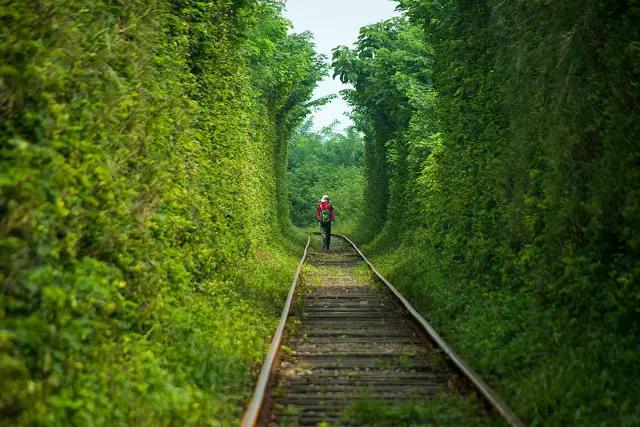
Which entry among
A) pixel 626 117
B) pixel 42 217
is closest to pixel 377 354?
pixel 626 117

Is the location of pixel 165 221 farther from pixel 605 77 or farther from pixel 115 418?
pixel 605 77

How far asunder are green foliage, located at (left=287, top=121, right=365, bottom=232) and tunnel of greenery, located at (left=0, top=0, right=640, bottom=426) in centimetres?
3401

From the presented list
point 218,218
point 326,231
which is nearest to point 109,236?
point 218,218

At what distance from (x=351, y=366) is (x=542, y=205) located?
2866mm

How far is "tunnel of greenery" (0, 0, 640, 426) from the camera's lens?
4336 mm

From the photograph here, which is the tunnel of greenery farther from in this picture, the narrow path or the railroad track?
the narrow path

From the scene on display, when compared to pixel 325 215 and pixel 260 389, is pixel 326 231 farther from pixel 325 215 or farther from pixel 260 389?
pixel 260 389

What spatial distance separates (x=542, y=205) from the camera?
753 centimetres

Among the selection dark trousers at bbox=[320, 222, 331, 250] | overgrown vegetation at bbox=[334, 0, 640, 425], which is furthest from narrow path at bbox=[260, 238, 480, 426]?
dark trousers at bbox=[320, 222, 331, 250]

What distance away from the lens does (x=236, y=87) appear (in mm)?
14922

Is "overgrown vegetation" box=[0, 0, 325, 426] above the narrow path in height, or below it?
above

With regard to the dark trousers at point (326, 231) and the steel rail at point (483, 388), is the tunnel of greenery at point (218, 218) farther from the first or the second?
the dark trousers at point (326, 231)

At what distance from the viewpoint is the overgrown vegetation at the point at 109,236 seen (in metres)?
4.09

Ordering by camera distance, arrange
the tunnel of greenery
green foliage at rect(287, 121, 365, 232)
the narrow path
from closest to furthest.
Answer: the tunnel of greenery
the narrow path
green foliage at rect(287, 121, 365, 232)
